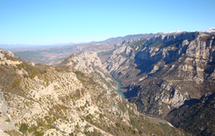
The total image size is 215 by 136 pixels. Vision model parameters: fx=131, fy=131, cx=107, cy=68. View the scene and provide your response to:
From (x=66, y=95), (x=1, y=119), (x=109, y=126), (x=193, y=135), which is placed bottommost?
(x=193, y=135)

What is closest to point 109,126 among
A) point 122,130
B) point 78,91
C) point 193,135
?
point 122,130

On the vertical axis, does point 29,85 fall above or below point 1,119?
above

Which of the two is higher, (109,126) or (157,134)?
(109,126)

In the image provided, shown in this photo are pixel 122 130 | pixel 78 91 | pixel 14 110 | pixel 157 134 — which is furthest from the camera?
pixel 157 134

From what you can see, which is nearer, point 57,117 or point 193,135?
point 57,117

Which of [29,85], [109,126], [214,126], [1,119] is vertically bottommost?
[214,126]

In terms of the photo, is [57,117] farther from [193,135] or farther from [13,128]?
[193,135]

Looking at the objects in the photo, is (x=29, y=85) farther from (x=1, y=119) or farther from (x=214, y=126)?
(x=214, y=126)

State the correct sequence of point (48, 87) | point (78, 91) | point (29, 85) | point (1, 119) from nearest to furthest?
1. point (1, 119)
2. point (29, 85)
3. point (48, 87)
4. point (78, 91)

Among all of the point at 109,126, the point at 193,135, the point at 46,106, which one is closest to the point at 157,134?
the point at 193,135
